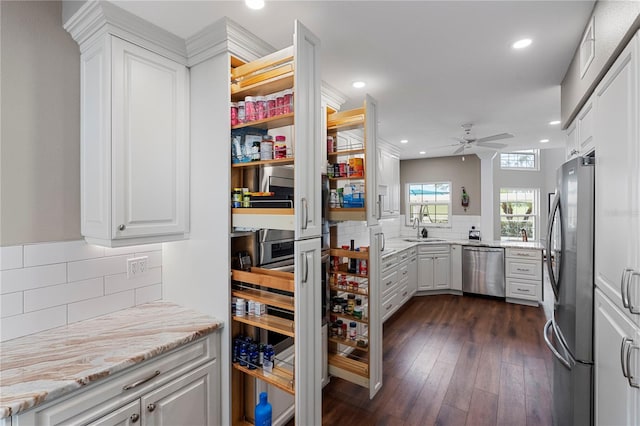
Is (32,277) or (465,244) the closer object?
(32,277)

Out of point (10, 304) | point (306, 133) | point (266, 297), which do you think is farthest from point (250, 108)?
point (10, 304)

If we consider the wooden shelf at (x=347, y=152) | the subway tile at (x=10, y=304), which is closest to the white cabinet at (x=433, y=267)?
the wooden shelf at (x=347, y=152)

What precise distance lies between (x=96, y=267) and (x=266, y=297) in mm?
1024

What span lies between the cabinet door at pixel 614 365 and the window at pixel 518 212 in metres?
6.75

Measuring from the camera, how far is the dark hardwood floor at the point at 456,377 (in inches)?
87.7

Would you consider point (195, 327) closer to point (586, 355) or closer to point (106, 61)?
point (106, 61)

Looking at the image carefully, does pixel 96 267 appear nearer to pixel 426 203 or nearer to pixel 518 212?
pixel 426 203

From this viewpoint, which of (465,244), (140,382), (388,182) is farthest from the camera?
(465,244)

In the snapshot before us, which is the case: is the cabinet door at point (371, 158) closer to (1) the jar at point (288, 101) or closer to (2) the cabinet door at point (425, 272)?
(1) the jar at point (288, 101)

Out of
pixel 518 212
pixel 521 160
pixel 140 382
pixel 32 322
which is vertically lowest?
pixel 140 382

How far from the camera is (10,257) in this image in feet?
4.82

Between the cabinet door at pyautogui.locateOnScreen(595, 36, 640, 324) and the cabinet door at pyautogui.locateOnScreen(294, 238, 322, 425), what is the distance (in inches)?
49.0

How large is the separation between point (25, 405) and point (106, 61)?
1.52 meters

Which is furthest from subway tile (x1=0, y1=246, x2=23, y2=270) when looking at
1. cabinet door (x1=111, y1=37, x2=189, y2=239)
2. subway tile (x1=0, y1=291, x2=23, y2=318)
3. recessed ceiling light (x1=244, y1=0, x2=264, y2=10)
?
recessed ceiling light (x1=244, y1=0, x2=264, y2=10)
